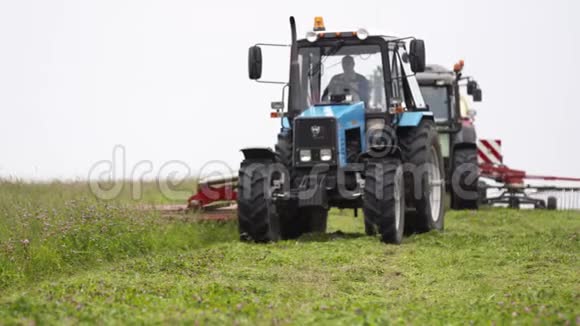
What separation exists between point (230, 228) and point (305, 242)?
6.45 feet

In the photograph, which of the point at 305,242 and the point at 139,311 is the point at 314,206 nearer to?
the point at 305,242

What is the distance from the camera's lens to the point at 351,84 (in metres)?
12.4

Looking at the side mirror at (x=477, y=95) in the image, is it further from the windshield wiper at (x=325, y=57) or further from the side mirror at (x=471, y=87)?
the windshield wiper at (x=325, y=57)

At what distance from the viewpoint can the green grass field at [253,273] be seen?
6.36 meters

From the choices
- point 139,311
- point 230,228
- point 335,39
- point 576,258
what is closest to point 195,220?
point 230,228

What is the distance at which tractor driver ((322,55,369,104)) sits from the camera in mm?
12383

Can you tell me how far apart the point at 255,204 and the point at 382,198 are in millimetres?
1436

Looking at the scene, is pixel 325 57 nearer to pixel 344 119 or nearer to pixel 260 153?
pixel 344 119

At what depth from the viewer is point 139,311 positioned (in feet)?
20.8

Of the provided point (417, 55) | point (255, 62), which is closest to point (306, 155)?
point (255, 62)

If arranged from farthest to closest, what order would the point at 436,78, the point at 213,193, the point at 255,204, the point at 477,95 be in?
1. the point at 477,95
2. the point at 436,78
3. the point at 213,193
4. the point at 255,204

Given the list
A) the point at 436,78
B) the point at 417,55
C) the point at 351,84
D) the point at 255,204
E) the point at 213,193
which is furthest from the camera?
the point at 436,78

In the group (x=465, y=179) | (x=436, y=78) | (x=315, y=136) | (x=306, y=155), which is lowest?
(x=465, y=179)

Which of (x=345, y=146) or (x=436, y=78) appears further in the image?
(x=436, y=78)
